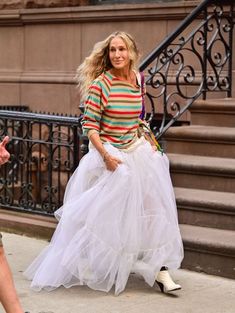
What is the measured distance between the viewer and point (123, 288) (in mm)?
6680

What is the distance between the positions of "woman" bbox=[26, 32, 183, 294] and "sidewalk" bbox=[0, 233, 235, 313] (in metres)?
0.10

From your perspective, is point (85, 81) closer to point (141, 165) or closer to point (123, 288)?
point (141, 165)

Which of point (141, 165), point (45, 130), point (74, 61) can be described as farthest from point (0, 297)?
point (74, 61)

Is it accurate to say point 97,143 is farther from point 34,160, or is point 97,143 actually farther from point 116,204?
point 34,160

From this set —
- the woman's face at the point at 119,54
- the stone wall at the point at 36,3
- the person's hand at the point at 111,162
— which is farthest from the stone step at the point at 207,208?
the stone wall at the point at 36,3

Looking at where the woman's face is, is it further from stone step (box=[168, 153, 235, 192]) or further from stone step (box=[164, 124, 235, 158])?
stone step (box=[164, 124, 235, 158])

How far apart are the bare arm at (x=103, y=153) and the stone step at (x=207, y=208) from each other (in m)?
1.34

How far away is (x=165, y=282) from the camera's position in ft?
21.9

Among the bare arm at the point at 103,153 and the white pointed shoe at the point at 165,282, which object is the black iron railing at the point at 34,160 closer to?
the bare arm at the point at 103,153

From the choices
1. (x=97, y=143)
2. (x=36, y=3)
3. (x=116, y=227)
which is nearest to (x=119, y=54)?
(x=97, y=143)

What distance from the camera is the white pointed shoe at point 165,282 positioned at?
21.8 ft

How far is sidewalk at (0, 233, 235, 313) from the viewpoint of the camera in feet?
20.7

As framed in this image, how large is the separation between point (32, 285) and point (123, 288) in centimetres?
→ 73

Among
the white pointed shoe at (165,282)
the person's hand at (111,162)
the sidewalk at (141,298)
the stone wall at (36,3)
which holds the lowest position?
the sidewalk at (141,298)
